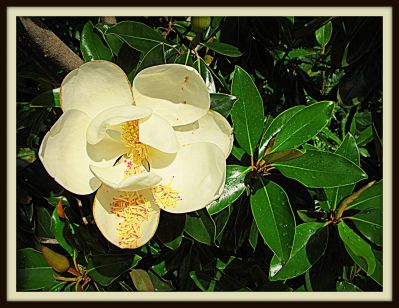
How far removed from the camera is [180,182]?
102 cm

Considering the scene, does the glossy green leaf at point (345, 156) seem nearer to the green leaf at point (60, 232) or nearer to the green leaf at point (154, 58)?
the green leaf at point (154, 58)

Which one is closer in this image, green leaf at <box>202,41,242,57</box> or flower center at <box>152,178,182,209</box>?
flower center at <box>152,178,182,209</box>

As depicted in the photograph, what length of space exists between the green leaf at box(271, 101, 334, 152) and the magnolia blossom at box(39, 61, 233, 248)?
16 centimetres

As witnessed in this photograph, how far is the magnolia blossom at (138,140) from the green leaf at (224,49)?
9.9 inches

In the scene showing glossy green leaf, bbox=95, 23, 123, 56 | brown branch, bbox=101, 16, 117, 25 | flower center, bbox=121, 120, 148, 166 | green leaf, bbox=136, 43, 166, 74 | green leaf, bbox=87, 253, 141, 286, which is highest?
brown branch, bbox=101, 16, 117, 25

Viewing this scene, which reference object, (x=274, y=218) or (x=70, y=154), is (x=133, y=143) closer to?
(x=70, y=154)

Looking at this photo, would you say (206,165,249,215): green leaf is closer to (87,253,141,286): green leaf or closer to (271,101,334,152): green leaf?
(271,101,334,152): green leaf

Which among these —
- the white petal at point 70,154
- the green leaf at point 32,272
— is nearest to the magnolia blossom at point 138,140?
the white petal at point 70,154

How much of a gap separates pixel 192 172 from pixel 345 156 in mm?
385

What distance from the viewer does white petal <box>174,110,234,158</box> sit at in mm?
997

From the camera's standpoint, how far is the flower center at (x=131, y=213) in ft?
3.24

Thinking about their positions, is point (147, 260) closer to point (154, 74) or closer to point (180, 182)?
point (180, 182)

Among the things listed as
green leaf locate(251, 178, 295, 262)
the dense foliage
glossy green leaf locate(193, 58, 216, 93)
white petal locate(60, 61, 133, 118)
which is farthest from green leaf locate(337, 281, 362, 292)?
white petal locate(60, 61, 133, 118)

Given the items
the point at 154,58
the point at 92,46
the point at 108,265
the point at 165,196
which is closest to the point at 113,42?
the point at 92,46
